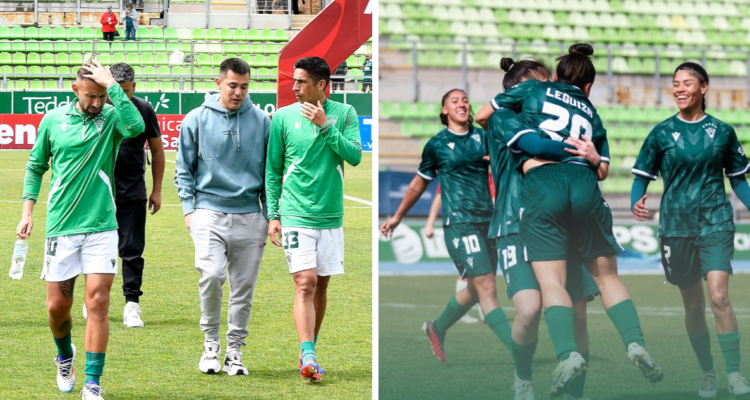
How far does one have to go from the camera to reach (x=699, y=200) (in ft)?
12.7

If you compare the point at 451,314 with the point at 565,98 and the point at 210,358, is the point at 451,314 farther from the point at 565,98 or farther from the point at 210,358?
the point at 210,358

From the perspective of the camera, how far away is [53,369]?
A: 17.5ft

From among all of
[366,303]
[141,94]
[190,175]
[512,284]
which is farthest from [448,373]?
[141,94]

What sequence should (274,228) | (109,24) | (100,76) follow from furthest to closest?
(109,24), (274,228), (100,76)

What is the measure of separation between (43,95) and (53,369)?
17425 millimetres

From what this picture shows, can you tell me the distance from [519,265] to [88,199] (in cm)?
200

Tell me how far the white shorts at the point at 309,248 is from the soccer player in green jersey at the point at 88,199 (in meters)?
0.86

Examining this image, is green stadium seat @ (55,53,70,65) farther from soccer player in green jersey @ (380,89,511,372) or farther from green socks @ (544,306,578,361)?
green socks @ (544,306,578,361)

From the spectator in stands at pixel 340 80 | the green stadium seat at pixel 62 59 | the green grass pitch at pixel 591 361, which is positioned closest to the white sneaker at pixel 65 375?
the green grass pitch at pixel 591 361

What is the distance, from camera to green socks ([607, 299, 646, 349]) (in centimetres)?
385

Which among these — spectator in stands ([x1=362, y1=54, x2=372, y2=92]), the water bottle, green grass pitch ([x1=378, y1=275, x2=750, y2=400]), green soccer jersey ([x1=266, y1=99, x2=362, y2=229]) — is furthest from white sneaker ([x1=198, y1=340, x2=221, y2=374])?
spectator in stands ([x1=362, y1=54, x2=372, y2=92])

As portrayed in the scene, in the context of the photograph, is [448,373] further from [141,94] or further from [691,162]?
[141,94]

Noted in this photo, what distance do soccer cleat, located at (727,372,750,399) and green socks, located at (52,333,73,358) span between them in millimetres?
3026

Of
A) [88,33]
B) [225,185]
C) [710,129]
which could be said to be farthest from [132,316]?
[88,33]
